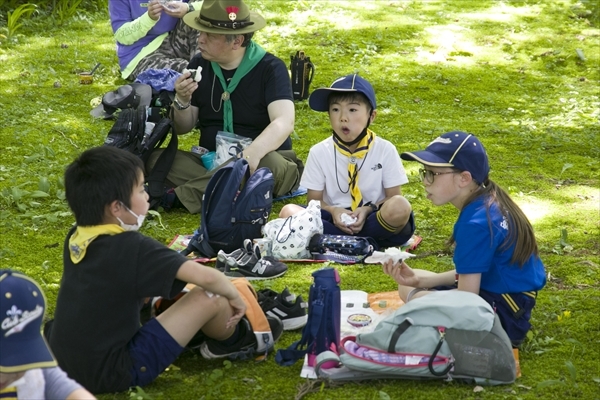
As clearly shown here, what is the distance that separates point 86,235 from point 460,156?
5.08 feet

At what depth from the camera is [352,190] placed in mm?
4793

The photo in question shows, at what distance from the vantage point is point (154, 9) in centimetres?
707

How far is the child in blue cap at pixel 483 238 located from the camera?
3.31 meters

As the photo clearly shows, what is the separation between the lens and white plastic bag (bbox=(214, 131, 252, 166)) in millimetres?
5281

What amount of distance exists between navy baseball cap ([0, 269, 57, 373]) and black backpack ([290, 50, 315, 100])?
5197mm

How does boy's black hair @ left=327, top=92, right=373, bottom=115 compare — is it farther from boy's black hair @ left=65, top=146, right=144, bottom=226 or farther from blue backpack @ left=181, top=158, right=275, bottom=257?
boy's black hair @ left=65, top=146, right=144, bottom=226

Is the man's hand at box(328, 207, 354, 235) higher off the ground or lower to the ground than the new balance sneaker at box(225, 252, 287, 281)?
higher

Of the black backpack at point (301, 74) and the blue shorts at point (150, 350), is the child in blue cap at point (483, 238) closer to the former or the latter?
the blue shorts at point (150, 350)

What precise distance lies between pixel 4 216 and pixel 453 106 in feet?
13.7

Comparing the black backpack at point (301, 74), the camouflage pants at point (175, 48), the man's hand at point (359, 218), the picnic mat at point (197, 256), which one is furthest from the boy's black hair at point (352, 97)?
the camouflage pants at point (175, 48)

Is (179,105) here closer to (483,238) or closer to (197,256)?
(197,256)

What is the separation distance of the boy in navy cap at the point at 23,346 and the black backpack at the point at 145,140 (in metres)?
2.89

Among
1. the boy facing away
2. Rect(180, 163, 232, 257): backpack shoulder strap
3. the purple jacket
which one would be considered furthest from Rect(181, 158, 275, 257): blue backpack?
the purple jacket

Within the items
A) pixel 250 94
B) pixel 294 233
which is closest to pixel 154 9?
pixel 250 94
